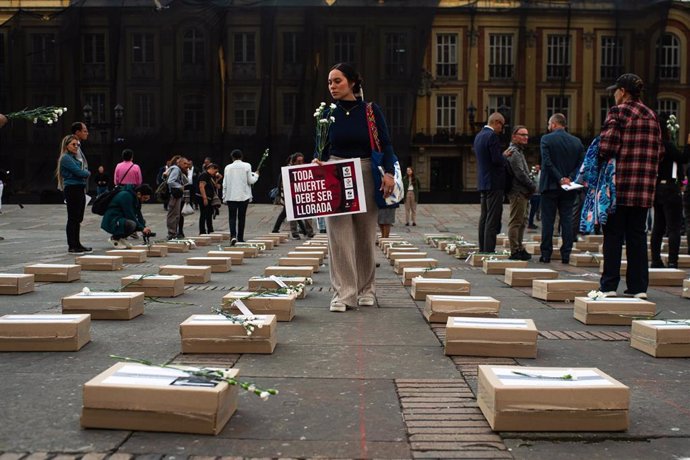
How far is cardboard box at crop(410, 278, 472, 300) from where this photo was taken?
20.4ft

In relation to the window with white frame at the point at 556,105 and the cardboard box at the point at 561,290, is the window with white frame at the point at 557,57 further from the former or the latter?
the cardboard box at the point at 561,290

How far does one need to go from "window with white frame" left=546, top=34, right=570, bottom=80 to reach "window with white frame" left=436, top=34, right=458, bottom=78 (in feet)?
16.2

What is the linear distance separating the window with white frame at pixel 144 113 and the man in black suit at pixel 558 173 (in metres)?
26.6

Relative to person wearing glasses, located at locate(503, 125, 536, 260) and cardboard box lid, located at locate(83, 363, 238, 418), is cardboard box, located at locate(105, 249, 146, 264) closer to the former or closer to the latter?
person wearing glasses, located at locate(503, 125, 536, 260)

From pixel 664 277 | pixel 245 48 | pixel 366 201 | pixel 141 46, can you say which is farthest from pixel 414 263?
pixel 141 46

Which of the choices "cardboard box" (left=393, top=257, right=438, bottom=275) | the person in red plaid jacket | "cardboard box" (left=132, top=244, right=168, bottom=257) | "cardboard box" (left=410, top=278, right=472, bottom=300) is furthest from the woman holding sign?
"cardboard box" (left=132, top=244, right=168, bottom=257)

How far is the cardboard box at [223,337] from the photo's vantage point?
13.1 feet

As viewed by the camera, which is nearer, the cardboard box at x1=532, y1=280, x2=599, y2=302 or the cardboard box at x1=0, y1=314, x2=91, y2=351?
the cardboard box at x1=0, y1=314, x2=91, y2=351

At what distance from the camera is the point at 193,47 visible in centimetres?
3512

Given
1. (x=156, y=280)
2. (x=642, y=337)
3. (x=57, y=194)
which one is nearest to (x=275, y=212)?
(x=57, y=194)

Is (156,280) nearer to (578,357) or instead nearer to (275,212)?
(578,357)

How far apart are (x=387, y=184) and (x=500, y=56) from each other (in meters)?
38.9

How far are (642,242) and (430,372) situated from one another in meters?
3.30

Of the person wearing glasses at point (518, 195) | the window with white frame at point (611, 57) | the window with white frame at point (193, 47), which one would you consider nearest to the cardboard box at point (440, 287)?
the person wearing glasses at point (518, 195)
